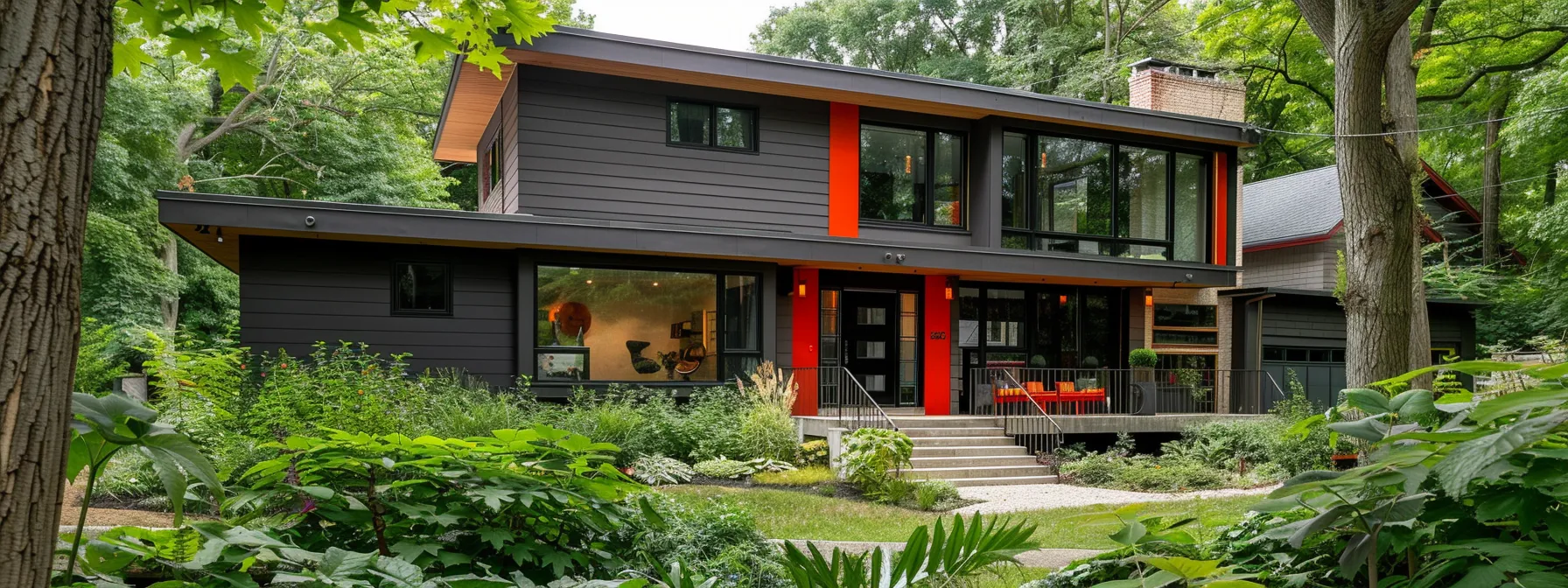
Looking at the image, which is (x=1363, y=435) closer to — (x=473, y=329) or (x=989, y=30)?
(x=473, y=329)

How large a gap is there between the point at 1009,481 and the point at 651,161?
6909 millimetres

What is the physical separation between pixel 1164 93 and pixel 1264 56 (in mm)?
10765

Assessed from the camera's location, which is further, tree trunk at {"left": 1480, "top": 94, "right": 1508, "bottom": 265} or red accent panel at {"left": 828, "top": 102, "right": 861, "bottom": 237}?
tree trunk at {"left": 1480, "top": 94, "right": 1508, "bottom": 265}

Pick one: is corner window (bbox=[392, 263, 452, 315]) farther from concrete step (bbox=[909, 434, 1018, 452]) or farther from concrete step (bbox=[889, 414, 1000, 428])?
concrete step (bbox=[909, 434, 1018, 452])

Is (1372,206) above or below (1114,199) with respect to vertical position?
below

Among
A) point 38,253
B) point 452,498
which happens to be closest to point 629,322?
point 452,498

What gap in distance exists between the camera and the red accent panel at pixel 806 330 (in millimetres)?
16141

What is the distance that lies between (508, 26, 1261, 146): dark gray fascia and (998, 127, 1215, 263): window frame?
1.79 feet

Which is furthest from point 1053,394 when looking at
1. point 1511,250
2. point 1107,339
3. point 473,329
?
point 1511,250

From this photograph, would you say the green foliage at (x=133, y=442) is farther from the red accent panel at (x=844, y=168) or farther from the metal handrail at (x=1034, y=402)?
the red accent panel at (x=844, y=168)

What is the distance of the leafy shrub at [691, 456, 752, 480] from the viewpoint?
1217 cm

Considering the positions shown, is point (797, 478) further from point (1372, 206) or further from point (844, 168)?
point (1372, 206)

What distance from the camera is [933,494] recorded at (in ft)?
36.4

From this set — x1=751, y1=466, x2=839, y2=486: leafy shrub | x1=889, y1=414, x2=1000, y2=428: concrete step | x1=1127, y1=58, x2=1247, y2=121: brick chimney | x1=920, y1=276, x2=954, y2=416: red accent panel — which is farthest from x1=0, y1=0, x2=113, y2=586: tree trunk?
x1=1127, y1=58, x2=1247, y2=121: brick chimney
